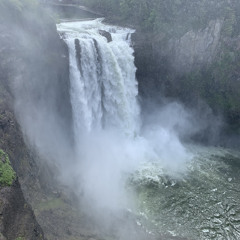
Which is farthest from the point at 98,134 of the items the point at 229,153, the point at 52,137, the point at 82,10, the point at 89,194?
the point at 82,10

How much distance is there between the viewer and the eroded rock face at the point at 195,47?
28516mm

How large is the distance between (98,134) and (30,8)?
1157 centimetres

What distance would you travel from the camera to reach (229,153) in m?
27.0

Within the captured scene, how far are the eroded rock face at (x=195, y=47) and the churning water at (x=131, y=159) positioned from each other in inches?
184

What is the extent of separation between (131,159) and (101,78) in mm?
7524

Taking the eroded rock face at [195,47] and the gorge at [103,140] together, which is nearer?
the gorge at [103,140]

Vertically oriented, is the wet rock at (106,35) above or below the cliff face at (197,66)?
above

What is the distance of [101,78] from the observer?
25438mm

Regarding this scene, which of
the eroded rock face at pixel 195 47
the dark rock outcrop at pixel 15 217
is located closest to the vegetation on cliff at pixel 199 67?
the eroded rock face at pixel 195 47

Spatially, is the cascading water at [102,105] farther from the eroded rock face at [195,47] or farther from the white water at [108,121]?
the eroded rock face at [195,47]

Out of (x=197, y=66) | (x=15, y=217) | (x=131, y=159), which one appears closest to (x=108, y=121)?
(x=131, y=159)

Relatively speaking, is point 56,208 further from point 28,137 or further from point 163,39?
point 163,39

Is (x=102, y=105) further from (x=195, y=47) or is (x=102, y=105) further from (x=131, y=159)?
(x=195, y=47)

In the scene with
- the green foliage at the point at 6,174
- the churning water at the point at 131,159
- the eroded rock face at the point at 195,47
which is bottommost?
the churning water at the point at 131,159
